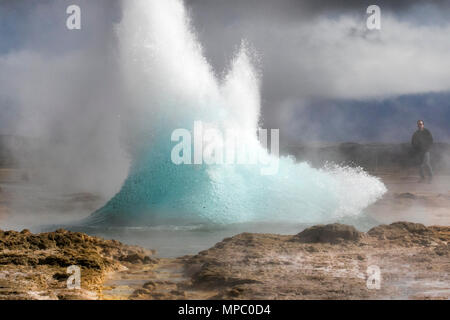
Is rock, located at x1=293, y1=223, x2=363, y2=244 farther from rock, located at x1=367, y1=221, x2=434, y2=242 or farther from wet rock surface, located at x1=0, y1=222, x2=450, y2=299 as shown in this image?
rock, located at x1=367, y1=221, x2=434, y2=242

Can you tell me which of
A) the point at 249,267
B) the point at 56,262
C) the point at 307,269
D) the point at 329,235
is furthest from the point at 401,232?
the point at 56,262

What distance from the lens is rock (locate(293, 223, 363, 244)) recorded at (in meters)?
11.1

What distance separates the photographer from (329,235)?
36.9ft

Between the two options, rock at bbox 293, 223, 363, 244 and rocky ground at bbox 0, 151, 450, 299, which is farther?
rock at bbox 293, 223, 363, 244

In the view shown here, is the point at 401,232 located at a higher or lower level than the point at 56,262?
higher

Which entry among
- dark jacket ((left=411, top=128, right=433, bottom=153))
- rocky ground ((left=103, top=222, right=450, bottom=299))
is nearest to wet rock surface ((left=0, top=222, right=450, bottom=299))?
rocky ground ((left=103, top=222, right=450, bottom=299))

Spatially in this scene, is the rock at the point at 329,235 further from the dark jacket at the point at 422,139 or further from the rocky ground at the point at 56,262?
the dark jacket at the point at 422,139

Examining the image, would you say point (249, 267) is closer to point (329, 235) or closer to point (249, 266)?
point (249, 266)

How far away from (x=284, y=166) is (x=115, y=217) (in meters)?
4.87

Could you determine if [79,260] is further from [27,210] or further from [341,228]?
[27,210]

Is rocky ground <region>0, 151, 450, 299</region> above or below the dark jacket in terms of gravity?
below

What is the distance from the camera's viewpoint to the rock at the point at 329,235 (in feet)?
36.6

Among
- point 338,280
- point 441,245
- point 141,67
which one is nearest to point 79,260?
point 338,280

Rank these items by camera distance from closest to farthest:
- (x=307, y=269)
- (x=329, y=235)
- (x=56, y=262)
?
(x=307, y=269)
(x=56, y=262)
(x=329, y=235)
